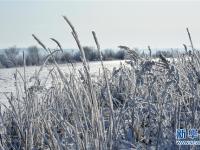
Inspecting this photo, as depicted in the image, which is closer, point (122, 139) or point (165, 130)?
point (165, 130)

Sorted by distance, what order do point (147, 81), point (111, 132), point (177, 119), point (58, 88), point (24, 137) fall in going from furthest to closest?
point (58, 88), point (147, 81), point (24, 137), point (177, 119), point (111, 132)

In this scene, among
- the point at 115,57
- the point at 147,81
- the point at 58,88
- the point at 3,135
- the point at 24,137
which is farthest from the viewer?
the point at 115,57

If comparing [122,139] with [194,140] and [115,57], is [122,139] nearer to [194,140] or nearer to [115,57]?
[194,140]

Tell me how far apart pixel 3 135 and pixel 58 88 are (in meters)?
1.20

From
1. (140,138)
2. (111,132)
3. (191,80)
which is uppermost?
(191,80)

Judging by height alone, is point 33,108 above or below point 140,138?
above

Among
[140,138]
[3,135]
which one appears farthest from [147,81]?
[3,135]

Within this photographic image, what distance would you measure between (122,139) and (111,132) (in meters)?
0.76

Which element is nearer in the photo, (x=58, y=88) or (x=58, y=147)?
(x=58, y=147)

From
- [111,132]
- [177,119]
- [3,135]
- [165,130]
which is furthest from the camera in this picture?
[3,135]

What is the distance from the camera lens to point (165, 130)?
2521mm

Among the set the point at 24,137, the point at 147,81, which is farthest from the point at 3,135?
the point at 147,81

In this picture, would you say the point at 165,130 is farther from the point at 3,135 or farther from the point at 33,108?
the point at 3,135

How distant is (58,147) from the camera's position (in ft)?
7.00
